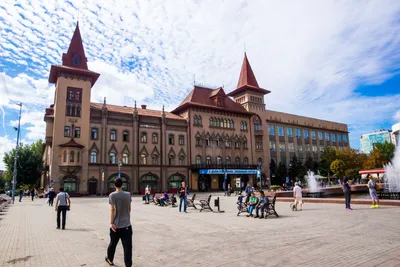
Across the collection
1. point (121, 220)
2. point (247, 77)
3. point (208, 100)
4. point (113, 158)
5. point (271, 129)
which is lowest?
point (121, 220)

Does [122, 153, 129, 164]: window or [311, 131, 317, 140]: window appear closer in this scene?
[122, 153, 129, 164]: window

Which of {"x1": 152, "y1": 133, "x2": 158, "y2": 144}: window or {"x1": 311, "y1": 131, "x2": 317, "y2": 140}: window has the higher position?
{"x1": 311, "y1": 131, "x2": 317, "y2": 140}: window

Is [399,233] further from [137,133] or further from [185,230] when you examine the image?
[137,133]

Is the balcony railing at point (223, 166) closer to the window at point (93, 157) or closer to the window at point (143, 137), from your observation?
the window at point (143, 137)

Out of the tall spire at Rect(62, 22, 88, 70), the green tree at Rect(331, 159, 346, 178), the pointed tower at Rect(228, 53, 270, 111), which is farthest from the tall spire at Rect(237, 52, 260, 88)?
the tall spire at Rect(62, 22, 88, 70)

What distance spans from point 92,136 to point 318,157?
55.1 metres

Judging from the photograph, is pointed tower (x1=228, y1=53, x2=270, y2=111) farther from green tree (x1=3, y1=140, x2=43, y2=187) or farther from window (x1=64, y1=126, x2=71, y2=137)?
green tree (x1=3, y1=140, x2=43, y2=187)

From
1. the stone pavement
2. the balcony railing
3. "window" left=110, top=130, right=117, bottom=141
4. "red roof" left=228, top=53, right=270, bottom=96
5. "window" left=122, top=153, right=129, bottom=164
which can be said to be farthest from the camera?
"red roof" left=228, top=53, right=270, bottom=96

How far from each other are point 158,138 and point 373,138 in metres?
158

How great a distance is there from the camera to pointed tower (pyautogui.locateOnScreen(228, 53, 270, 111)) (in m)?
62.8

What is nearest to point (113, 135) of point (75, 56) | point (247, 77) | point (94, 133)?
point (94, 133)

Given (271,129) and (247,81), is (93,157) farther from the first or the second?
(271,129)

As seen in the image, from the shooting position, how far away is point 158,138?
163ft

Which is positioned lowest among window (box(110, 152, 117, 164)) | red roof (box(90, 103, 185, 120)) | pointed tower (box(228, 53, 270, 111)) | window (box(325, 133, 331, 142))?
window (box(110, 152, 117, 164))
